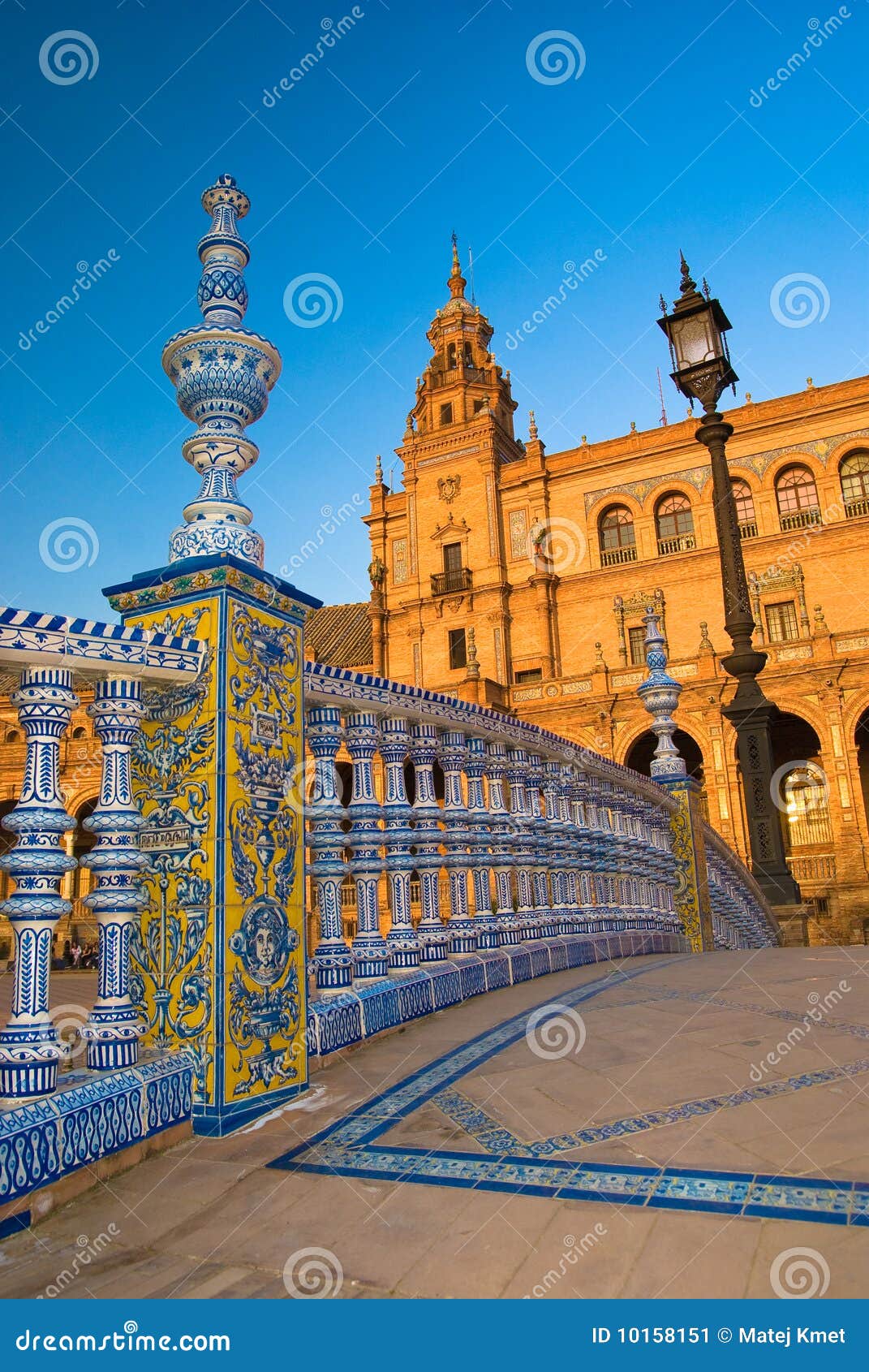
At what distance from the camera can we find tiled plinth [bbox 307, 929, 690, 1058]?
3.50 m

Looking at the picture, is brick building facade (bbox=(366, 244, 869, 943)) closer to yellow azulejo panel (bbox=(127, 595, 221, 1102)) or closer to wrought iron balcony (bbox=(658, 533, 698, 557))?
wrought iron balcony (bbox=(658, 533, 698, 557))

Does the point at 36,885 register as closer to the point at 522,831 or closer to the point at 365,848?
the point at 365,848

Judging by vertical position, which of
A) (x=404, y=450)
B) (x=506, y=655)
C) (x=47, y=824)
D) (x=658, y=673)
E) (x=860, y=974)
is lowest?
(x=860, y=974)

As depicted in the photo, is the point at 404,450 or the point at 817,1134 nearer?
the point at 817,1134

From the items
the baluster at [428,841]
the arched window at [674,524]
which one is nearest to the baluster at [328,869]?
the baluster at [428,841]

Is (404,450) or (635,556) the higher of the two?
(404,450)

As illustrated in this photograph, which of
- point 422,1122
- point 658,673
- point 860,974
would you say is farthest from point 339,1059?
point 658,673

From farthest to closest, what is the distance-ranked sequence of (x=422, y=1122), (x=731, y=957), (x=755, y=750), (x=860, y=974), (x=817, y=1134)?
1. (x=755, y=750)
2. (x=731, y=957)
3. (x=860, y=974)
4. (x=422, y=1122)
5. (x=817, y=1134)

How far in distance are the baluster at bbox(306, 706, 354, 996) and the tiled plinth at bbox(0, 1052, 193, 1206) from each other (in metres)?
0.93

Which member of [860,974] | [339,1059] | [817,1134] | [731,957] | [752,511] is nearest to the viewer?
[817,1134]

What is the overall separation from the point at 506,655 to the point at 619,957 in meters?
23.4

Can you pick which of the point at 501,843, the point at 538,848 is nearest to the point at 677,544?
the point at 538,848

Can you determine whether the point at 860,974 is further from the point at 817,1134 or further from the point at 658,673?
the point at 658,673

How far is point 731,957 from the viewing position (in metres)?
6.49
